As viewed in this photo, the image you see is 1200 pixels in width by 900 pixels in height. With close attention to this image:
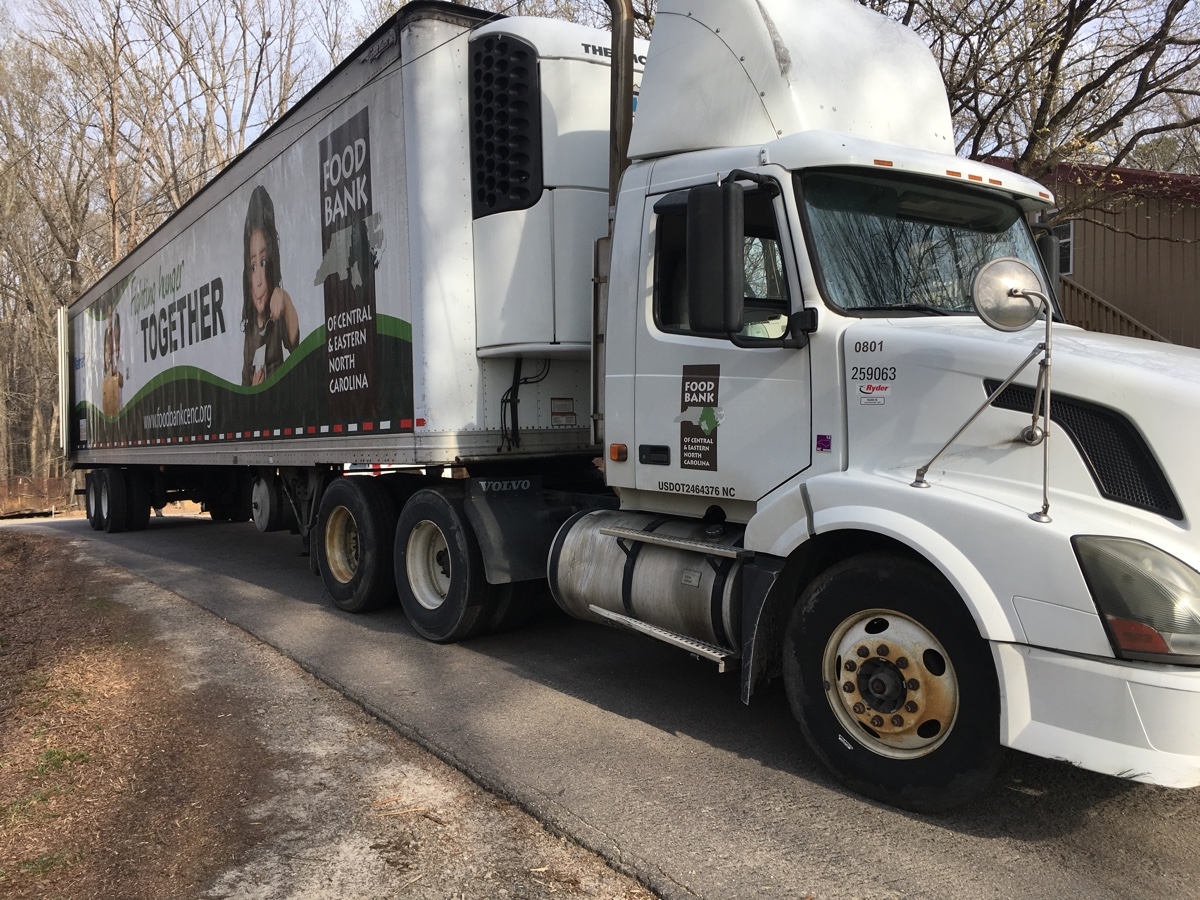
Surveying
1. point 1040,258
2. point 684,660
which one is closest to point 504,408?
point 684,660

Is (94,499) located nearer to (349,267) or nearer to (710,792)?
(349,267)

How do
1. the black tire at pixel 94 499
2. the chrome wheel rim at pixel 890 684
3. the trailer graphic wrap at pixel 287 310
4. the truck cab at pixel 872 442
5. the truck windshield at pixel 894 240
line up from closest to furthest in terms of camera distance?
the truck cab at pixel 872 442 < the chrome wheel rim at pixel 890 684 < the truck windshield at pixel 894 240 < the trailer graphic wrap at pixel 287 310 < the black tire at pixel 94 499

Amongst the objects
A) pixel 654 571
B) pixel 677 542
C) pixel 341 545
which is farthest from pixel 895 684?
pixel 341 545

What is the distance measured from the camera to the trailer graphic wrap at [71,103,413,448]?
22.4 feet

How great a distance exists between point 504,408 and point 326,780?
2854mm

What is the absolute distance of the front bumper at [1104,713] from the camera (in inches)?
116

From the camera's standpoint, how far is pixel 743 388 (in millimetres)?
4496

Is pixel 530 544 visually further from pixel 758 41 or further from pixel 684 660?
pixel 758 41

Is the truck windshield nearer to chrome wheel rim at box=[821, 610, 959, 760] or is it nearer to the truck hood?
the truck hood

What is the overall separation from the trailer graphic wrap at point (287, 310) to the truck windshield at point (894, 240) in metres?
3.12

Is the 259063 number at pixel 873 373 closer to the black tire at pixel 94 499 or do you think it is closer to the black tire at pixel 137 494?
the black tire at pixel 137 494

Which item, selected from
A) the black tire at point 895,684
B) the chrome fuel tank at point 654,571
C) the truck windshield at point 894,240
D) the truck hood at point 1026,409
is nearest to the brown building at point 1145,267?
A: the truck windshield at point 894,240

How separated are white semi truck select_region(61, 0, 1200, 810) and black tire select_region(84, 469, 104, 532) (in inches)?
371

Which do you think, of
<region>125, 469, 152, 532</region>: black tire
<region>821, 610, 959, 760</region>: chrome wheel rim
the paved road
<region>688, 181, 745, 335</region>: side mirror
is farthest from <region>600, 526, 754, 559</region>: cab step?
<region>125, 469, 152, 532</region>: black tire
